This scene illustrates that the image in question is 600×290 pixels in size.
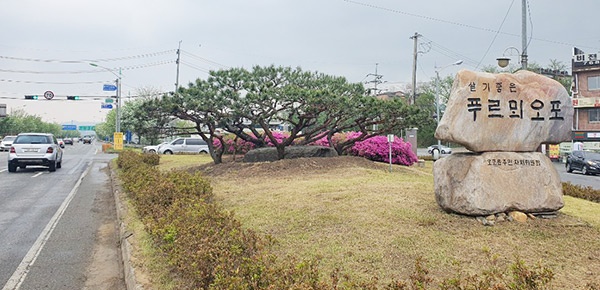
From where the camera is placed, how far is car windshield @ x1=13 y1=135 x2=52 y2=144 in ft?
60.0

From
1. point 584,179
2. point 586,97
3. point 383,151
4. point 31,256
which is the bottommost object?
point 31,256

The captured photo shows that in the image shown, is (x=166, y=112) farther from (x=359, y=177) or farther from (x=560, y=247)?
(x=560, y=247)

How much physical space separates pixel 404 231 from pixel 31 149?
17.0 m

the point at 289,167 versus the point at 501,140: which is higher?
the point at 501,140

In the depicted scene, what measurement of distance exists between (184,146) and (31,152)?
1660cm

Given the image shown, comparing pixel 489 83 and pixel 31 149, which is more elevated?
pixel 489 83

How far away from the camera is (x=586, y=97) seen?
1489 inches

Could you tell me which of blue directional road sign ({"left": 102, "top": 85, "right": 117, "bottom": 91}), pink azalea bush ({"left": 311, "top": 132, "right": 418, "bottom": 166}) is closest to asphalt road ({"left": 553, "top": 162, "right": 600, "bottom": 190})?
pink azalea bush ({"left": 311, "top": 132, "right": 418, "bottom": 166})

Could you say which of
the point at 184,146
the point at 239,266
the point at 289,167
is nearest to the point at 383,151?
the point at 289,167

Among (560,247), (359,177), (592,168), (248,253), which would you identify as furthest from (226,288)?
(592,168)

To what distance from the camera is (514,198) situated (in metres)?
6.46

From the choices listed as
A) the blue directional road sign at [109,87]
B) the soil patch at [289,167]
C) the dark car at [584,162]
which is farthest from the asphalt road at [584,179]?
the blue directional road sign at [109,87]

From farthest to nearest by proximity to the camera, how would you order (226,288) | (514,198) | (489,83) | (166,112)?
(166,112) < (489,83) < (514,198) < (226,288)

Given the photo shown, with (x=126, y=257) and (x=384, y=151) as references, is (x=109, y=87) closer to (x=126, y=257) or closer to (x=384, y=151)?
(x=384, y=151)
